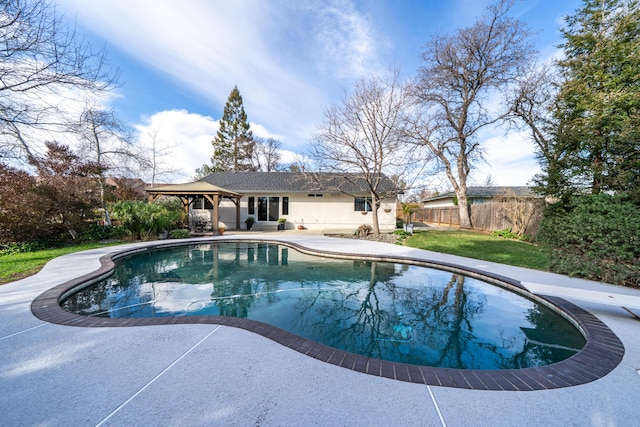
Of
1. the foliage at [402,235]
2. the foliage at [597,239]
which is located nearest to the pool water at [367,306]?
the foliage at [597,239]

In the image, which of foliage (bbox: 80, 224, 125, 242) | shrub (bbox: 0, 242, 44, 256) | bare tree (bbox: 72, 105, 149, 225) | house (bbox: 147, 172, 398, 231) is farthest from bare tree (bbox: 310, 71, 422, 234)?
shrub (bbox: 0, 242, 44, 256)

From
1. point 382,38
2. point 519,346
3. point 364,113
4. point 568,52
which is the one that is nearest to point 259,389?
point 519,346

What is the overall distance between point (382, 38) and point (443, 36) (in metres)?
5.75

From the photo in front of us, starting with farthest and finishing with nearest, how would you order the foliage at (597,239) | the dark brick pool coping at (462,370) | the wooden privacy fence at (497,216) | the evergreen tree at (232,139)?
the evergreen tree at (232,139) → the wooden privacy fence at (497,216) → the foliage at (597,239) → the dark brick pool coping at (462,370)

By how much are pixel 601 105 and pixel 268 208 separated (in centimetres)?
1501

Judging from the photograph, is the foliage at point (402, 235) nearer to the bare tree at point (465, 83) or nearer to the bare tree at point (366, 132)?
the bare tree at point (366, 132)

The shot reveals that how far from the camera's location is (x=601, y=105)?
5.52 m

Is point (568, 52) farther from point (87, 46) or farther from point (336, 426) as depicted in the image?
point (87, 46)

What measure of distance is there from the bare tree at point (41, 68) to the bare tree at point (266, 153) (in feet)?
82.7

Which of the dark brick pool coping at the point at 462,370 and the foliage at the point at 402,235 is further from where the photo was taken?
the foliage at the point at 402,235

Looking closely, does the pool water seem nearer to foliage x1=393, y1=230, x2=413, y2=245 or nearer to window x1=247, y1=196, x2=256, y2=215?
foliage x1=393, y1=230, x2=413, y2=245

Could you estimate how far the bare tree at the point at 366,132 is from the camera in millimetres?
11883

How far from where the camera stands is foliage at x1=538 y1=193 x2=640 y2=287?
4770mm

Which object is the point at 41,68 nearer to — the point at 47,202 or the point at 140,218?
the point at 47,202
